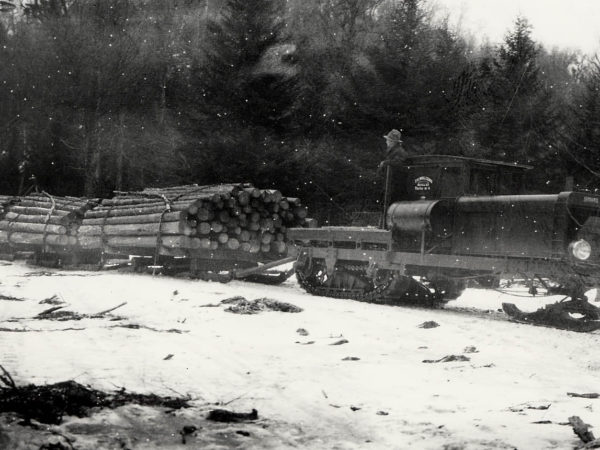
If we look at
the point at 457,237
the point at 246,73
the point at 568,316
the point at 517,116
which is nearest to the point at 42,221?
the point at 457,237

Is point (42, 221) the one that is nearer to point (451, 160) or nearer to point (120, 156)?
point (451, 160)

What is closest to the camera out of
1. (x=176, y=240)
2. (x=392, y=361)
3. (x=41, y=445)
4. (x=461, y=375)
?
(x=41, y=445)

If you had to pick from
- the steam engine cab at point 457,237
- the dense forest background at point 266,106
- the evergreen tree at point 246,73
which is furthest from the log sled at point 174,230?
the evergreen tree at point 246,73

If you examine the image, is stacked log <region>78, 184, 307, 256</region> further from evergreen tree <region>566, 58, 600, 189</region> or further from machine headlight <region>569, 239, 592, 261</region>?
evergreen tree <region>566, 58, 600, 189</region>

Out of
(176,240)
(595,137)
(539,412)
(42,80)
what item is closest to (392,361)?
(539,412)

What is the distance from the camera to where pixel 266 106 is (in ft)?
87.7

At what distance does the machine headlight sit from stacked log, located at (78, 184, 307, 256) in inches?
275

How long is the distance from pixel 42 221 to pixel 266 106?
11.5 meters

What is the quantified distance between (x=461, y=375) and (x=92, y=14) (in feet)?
93.1

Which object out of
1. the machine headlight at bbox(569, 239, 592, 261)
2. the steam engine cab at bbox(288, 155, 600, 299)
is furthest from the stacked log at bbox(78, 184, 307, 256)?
the machine headlight at bbox(569, 239, 592, 261)

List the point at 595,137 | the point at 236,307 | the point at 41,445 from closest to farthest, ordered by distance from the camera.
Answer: the point at 41,445 → the point at 236,307 → the point at 595,137

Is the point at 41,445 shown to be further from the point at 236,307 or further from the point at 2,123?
the point at 2,123

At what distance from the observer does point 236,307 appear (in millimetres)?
9133

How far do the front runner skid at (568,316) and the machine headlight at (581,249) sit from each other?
23.7 inches
